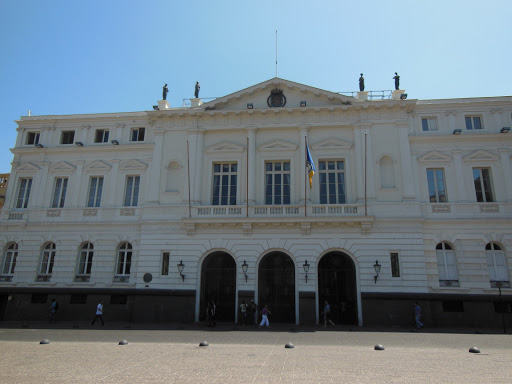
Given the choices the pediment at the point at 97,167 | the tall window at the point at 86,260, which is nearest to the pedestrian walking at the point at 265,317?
the tall window at the point at 86,260

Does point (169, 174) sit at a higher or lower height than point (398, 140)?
lower

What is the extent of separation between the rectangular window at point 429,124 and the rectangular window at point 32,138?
32.2 metres

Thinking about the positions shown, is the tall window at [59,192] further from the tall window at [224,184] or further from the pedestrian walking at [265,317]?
the pedestrian walking at [265,317]

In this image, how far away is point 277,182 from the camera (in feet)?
90.5

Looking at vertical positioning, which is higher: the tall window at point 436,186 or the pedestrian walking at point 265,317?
the tall window at point 436,186

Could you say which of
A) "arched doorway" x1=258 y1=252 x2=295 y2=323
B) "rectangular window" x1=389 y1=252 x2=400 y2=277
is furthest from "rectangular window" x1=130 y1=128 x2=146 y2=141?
"rectangular window" x1=389 y1=252 x2=400 y2=277

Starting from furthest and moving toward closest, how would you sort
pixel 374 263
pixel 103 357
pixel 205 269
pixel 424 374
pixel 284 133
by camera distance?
1. pixel 284 133
2. pixel 205 269
3. pixel 374 263
4. pixel 103 357
5. pixel 424 374

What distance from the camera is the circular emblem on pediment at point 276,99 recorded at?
2892 cm

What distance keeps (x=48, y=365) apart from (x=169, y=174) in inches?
732

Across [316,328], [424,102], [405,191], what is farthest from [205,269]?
[424,102]

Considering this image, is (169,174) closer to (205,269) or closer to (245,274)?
(205,269)

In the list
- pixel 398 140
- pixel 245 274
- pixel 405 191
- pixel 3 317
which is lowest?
pixel 3 317

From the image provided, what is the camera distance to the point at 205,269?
1040 inches

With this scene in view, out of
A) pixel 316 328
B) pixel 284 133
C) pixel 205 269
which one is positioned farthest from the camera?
pixel 284 133
